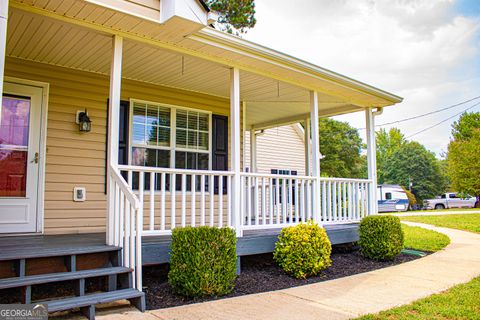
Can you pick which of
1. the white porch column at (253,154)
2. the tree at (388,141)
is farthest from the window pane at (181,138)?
the tree at (388,141)

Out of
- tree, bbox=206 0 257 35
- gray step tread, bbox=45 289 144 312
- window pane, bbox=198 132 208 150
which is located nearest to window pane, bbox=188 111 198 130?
window pane, bbox=198 132 208 150

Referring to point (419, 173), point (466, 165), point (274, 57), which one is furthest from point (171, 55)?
point (419, 173)

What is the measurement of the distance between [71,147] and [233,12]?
10198 mm

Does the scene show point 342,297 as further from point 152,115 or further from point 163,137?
point 152,115

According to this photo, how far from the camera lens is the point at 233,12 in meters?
14.0

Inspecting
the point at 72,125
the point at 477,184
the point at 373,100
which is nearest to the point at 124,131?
the point at 72,125

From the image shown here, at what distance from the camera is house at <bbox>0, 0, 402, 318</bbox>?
3.77 meters

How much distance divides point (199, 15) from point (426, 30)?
1549 centimetres

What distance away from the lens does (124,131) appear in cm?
602

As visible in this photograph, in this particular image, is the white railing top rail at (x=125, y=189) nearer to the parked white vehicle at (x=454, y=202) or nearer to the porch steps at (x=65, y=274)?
the porch steps at (x=65, y=274)

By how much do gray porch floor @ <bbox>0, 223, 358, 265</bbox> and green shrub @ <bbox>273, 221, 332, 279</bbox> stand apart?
0.93 feet

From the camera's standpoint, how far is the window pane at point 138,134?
6.12 metres

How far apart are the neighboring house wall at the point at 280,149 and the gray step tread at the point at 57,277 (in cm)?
943

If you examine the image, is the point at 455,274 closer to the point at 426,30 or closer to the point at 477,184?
the point at 426,30
